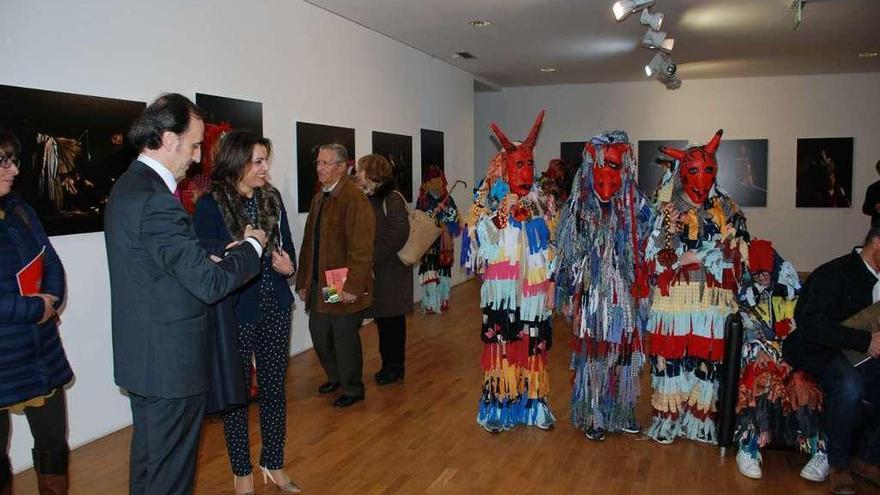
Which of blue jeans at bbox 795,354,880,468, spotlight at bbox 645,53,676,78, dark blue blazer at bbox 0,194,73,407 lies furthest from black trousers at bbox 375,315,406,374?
spotlight at bbox 645,53,676,78

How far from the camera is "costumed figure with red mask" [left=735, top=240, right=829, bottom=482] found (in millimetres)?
3717

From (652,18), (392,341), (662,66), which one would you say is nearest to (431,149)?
(662,66)

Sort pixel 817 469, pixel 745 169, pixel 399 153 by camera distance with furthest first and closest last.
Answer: pixel 745 169 → pixel 399 153 → pixel 817 469

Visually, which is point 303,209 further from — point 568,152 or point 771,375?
point 568,152

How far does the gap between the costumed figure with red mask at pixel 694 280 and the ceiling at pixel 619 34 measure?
11.1 feet

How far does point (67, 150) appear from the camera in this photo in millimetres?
4129

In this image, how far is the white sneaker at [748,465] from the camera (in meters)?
3.70

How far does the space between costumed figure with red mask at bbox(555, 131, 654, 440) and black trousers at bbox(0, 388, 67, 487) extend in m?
2.63

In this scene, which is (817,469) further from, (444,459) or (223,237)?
(223,237)

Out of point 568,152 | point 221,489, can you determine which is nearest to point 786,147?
point 568,152

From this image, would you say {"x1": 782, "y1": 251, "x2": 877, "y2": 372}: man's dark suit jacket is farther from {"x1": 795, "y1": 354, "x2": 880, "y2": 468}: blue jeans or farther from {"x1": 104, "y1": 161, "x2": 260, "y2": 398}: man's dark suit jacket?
{"x1": 104, "y1": 161, "x2": 260, "y2": 398}: man's dark suit jacket

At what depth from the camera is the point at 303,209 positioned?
661 cm

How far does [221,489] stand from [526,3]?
515cm

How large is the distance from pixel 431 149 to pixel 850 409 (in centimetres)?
685
